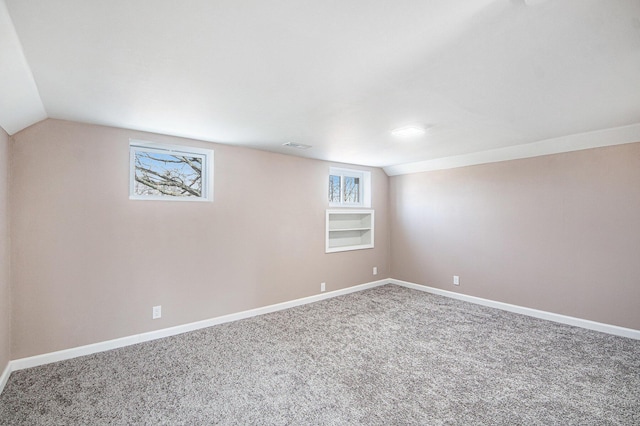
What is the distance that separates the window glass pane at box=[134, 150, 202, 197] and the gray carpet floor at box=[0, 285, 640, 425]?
1685 mm

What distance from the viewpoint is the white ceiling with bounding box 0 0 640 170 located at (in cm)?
130

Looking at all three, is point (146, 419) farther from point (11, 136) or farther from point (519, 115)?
point (519, 115)

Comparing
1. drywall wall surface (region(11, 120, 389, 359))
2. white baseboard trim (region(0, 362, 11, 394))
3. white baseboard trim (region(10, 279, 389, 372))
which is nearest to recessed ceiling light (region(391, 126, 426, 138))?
drywall wall surface (region(11, 120, 389, 359))

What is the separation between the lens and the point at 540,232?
3.87 m

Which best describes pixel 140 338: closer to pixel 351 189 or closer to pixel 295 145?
pixel 295 145

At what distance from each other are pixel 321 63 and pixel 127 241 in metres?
2.72

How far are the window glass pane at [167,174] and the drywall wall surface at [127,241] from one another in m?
0.21

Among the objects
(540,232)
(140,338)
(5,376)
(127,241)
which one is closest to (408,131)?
(540,232)

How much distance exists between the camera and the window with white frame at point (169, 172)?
325cm

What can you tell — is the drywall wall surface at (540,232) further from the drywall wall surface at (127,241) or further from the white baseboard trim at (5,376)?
the white baseboard trim at (5,376)

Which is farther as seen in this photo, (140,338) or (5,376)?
(140,338)

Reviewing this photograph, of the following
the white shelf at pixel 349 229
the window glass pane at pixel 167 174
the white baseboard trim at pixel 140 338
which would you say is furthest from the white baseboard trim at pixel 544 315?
the window glass pane at pixel 167 174

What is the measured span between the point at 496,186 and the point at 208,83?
4125mm

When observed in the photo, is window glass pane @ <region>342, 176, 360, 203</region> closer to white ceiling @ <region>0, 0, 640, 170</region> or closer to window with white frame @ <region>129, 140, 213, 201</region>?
white ceiling @ <region>0, 0, 640, 170</region>
